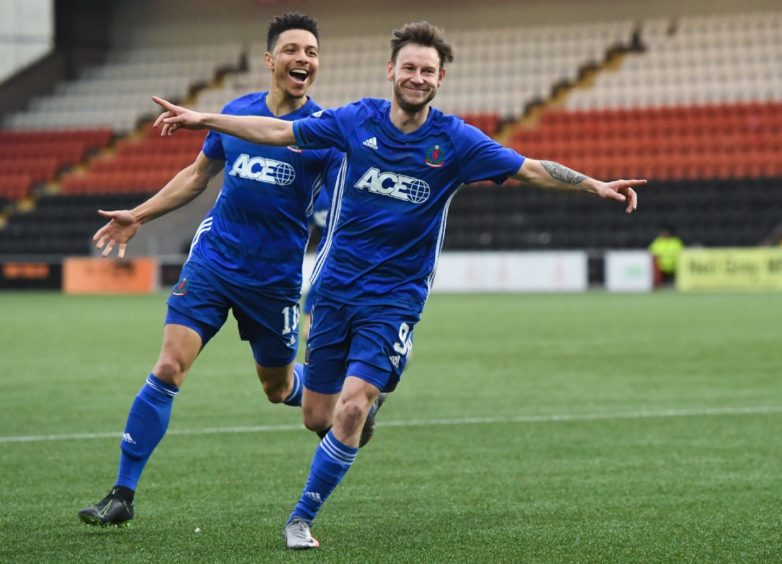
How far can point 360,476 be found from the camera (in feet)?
22.2

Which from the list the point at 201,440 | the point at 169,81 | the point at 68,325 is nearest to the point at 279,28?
the point at 201,440

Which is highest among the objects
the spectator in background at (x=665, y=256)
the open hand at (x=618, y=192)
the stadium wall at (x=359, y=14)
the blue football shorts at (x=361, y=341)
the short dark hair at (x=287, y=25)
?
the stadium wall at (x=359, y=14)

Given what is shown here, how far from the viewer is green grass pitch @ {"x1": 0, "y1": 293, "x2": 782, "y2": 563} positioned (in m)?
5.13

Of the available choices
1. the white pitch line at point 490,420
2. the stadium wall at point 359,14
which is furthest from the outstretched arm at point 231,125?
the stadium wall at point 359,14

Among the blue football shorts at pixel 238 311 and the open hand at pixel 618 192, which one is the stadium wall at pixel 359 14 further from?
the open hand at pixel 618 192

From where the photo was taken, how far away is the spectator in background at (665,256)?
26953mm

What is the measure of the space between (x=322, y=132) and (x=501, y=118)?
91.9 feet

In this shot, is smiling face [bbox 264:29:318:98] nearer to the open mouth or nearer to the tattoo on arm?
the open mouth

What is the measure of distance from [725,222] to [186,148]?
1421cm

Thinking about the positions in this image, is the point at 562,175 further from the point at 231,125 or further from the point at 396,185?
the point at 231,125

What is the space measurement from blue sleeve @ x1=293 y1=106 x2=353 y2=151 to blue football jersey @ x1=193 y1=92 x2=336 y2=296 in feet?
2.06

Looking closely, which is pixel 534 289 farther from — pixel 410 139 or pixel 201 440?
pixel 410 139

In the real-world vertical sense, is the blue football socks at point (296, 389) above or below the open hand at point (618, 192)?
below

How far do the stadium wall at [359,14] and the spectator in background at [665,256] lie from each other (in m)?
9.30
